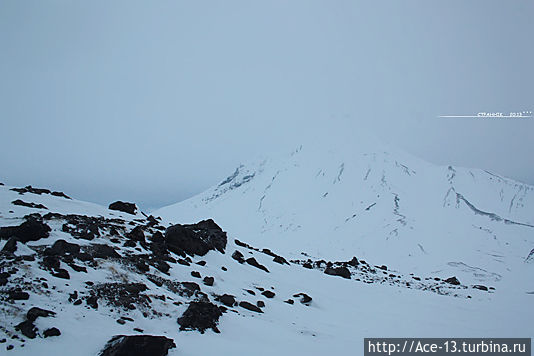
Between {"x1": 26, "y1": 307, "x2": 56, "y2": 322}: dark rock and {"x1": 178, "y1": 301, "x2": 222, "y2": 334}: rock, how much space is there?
9.53 ft

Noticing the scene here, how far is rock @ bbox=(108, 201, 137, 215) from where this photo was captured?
61.8 ft

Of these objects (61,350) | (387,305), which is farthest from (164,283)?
(387,305)

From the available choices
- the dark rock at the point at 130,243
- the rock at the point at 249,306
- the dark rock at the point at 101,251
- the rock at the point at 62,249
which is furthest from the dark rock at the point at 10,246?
the rock at the point at 249,306

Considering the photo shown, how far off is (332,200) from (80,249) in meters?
90.2

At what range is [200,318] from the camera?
8.30 metres

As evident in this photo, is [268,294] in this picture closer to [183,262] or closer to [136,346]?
[183,262]

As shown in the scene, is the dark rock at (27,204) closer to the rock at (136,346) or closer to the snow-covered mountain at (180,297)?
the snow-covered mountain at (180,297)

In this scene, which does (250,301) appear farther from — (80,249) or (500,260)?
(500,260)

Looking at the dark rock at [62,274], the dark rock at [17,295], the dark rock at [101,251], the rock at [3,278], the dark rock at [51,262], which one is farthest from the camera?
the dark rock at [101,251]

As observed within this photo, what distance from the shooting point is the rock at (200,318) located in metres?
7.97

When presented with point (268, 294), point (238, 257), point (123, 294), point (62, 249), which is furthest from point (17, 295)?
point (238, 257)

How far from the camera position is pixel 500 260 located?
55.8 meters

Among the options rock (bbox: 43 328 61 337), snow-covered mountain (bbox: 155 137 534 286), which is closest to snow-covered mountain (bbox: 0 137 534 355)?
rock (bbox: 43 328 61 337)

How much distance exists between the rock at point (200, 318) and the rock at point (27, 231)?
535 centimetres
